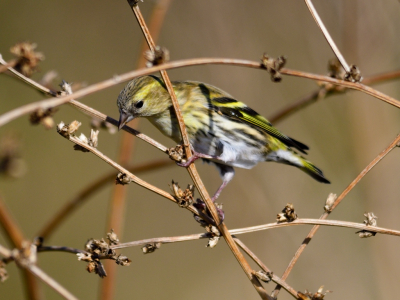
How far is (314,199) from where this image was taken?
206 inches

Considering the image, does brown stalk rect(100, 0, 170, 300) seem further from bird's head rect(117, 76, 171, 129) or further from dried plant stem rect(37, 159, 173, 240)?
bird's head rect(117, 76, 171, 129)

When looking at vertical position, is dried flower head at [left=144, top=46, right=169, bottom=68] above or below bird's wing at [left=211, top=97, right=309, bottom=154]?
below

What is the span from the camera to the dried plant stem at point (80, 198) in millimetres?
2506

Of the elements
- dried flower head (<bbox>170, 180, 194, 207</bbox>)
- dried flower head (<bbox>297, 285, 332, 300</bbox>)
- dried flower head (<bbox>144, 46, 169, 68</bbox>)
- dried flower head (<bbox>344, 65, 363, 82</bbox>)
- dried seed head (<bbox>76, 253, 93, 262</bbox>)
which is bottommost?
dried flower head (<bbox>297, 285, 332, 300</bbox>)

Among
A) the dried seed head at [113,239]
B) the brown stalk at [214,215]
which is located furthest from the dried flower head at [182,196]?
the dried seed head at [113,239]

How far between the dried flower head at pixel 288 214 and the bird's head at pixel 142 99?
151cm

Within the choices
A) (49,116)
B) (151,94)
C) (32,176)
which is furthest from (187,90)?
(32,176)

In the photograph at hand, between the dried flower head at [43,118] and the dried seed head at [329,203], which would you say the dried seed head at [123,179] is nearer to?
the dried flower head at [43,118]

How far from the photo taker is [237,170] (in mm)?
4734

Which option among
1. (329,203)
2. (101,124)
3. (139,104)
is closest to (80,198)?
(101,124)

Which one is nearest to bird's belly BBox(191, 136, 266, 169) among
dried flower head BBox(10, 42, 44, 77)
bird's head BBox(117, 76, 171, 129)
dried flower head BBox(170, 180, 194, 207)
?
bird's head BBox(117, 76, 171, 129)

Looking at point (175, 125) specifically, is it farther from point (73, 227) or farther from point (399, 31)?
point (73, 227)

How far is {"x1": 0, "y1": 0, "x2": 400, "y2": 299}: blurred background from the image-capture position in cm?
415

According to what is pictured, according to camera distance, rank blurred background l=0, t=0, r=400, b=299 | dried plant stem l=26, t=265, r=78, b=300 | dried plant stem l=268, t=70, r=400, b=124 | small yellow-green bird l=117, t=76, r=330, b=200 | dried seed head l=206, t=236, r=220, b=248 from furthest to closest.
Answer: blurred background l=0, t=0, r=400, b=299, small yellow-green bird l=117, t=76, r=330, b=200, dried plant stem l=268, t=70, r=400, b=124, dried seed head l=206, t=236, r=220, b=248, dried plant stem l=26, t=265, r=78, b=300
